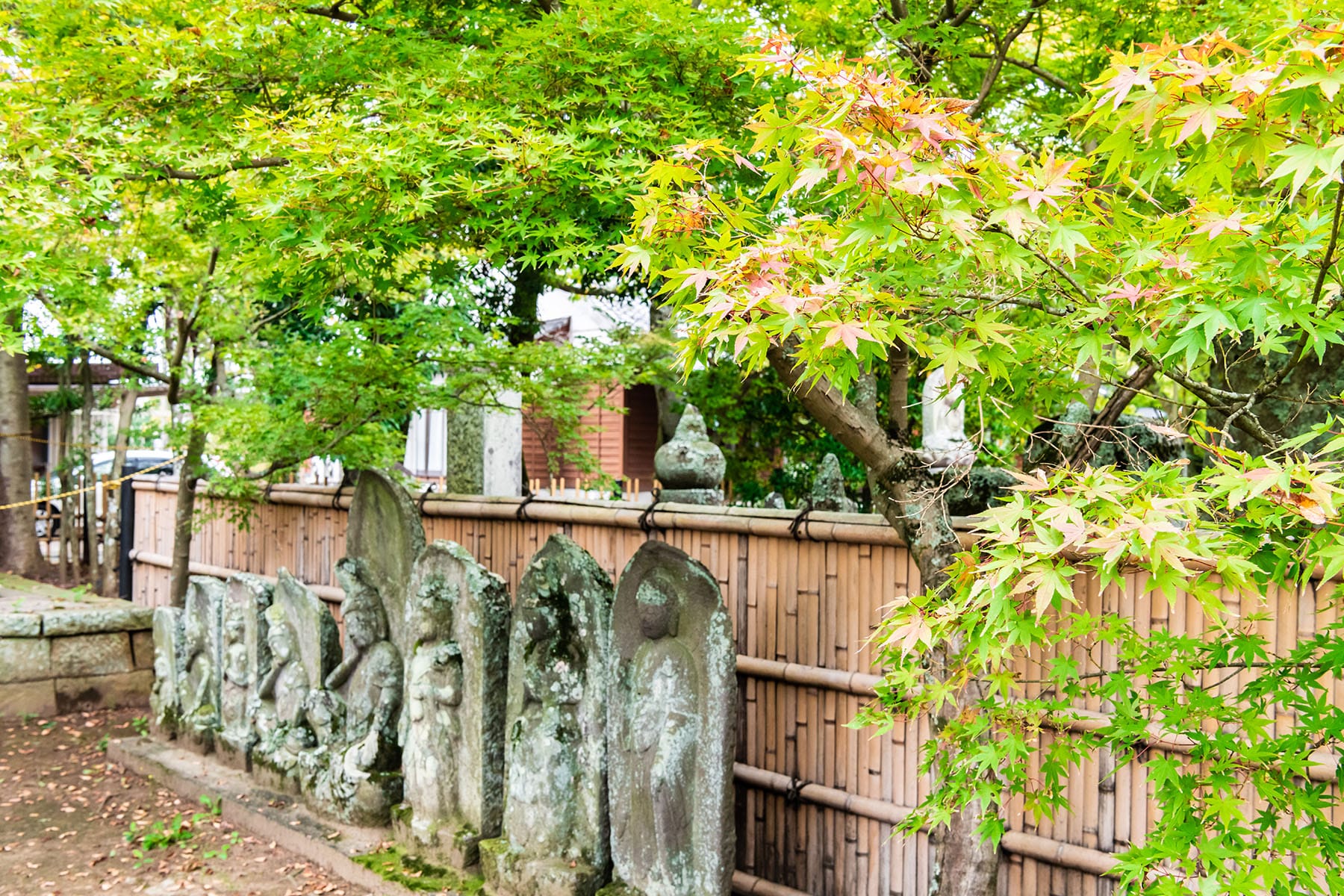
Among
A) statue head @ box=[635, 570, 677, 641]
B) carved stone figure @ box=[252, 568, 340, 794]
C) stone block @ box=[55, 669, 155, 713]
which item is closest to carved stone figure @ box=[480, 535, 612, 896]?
statue head @ box=[635, 570, 677, 641]

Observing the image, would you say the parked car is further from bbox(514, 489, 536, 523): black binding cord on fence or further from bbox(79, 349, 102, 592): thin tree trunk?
bbox(514, 489, 536, 523): black binding cord on fence

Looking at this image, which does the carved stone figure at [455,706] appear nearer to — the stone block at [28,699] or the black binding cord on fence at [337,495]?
the black binding cord on fence at [337,495]

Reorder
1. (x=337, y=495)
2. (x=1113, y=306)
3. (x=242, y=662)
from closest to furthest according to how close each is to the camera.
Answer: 1. (x=1113, y=306)
2. (x=242, y=662)
3. (x=337, y=495)

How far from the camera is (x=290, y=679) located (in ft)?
22.4

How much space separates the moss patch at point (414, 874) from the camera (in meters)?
5.19

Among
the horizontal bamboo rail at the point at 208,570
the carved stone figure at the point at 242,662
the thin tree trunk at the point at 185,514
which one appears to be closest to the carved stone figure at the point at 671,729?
the carved stone figure at the point at 242,662

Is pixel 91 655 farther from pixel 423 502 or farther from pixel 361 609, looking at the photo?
pixel 361 609

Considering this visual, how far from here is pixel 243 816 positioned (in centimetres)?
635

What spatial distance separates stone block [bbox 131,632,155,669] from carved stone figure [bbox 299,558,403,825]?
3.98 m

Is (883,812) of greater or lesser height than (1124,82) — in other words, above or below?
below

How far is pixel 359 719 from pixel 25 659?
4589mm

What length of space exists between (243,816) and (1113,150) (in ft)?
20.1

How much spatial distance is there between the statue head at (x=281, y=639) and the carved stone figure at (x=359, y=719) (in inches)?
15.2

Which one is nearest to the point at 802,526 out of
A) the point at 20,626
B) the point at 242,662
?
the point at 242,662
